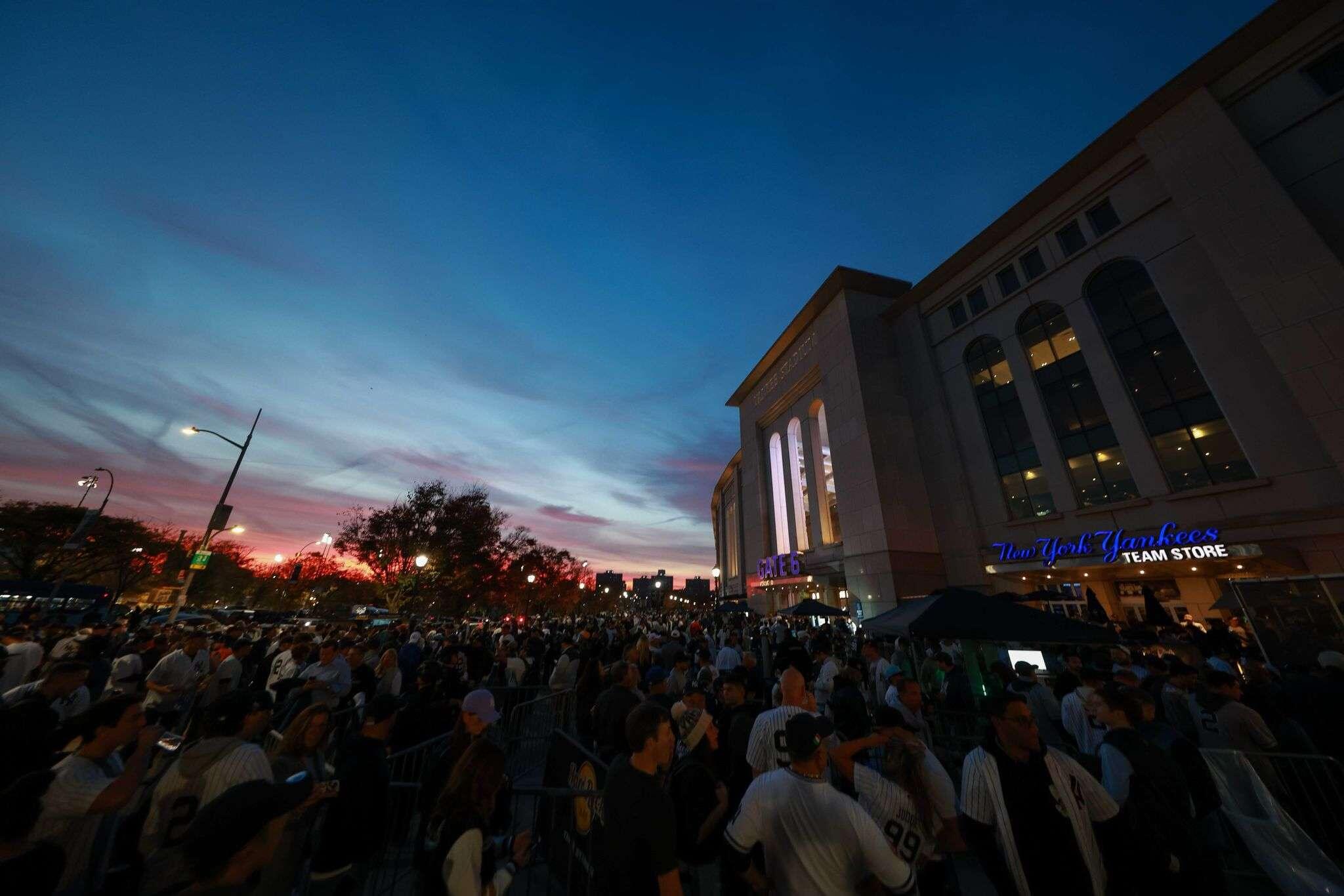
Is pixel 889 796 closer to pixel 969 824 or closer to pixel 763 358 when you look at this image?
pixel 969 824

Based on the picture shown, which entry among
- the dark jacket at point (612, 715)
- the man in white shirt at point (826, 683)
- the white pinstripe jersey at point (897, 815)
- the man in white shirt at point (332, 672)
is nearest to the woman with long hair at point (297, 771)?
the dark jacket at point (612, 715)

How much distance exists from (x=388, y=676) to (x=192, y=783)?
559 cm

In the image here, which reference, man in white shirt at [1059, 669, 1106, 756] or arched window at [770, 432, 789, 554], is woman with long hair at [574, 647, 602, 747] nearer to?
man in white shirt at [1059, 669, 1106, 756]

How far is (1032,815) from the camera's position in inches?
128

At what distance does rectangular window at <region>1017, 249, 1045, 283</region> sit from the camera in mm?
25453

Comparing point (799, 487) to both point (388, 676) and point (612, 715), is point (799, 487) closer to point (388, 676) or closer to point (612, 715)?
point (388, 676)

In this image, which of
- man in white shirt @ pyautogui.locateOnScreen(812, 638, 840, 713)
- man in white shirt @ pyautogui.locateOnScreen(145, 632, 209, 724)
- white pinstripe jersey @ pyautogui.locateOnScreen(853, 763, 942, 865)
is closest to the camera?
white pinstripe jersey @ pyautogui.locateOnScreen(853, 763, 942, 865)

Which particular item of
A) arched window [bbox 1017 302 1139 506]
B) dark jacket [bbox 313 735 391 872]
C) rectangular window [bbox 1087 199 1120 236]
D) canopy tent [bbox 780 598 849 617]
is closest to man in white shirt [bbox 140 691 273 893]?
dark jacket [bbox 313 735 391 872]

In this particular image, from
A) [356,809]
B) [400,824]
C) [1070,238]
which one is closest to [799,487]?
[1070,238]

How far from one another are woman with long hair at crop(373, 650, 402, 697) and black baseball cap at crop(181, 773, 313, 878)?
268 inches

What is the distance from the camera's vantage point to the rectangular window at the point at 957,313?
29078 millimetres

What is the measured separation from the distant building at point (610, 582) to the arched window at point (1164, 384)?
121352 mm

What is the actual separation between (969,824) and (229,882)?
462cm

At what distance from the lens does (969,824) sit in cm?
346
